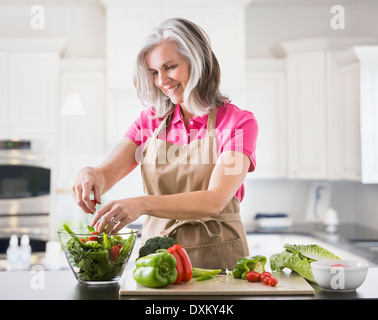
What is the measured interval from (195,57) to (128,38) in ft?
8.17

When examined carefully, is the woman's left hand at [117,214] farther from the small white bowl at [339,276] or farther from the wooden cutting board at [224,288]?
the small white bowl at [339,276]

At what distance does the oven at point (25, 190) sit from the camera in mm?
3902

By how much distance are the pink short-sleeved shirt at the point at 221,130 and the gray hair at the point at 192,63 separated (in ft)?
0.20

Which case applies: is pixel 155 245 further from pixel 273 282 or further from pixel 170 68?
pixel 170 68

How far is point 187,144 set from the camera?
1.76 metres

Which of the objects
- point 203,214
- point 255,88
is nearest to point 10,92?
point 255,88

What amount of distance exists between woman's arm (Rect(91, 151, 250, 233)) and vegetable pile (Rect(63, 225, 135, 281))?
41mm

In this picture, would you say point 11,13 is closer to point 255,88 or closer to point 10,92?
point 10,92

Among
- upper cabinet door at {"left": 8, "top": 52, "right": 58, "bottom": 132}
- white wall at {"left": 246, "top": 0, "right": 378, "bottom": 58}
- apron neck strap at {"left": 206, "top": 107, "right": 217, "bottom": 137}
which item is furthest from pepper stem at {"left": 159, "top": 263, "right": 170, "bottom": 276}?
white wall at {"left": 246, "top": 0, "right": 378, "bottom": 58}

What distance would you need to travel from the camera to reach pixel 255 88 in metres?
4.27

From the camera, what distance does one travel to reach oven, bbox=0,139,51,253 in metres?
3.90

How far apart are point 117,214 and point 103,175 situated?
1.54 feet

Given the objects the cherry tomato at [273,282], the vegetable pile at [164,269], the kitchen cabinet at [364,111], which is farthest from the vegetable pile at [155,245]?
the kitchen cabinet at [364,111]

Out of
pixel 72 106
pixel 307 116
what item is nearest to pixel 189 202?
pixel 72 106
